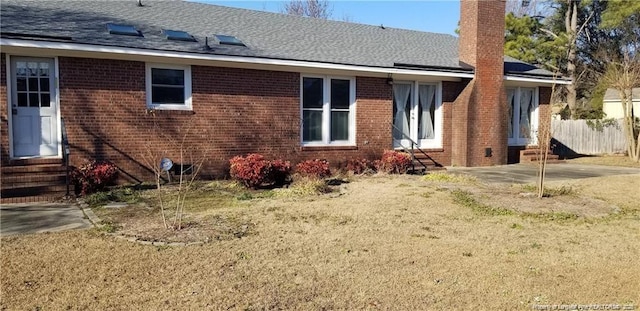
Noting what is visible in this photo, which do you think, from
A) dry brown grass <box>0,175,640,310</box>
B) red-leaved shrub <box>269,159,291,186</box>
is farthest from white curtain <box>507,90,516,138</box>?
dry brown grass <box>0,175,640,310</box>

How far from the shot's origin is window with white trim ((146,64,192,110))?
1134cm

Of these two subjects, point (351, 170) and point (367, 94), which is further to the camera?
point (367, 94)

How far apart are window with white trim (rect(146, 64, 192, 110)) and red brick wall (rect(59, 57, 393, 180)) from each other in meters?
0.16

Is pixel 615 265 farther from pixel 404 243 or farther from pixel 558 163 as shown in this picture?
pixel 558 163

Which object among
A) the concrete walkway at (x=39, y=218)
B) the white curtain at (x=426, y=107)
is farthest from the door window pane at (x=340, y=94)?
the concrete walkway at (x=39, y=218)

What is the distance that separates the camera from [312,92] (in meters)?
13.5

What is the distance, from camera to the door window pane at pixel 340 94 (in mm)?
13758

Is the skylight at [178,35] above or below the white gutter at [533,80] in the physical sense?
above

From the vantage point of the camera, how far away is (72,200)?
9102 mm

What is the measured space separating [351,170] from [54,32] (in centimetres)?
746

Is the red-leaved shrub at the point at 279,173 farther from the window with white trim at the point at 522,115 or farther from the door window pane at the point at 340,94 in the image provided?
the window with white trim at the point at 522,115

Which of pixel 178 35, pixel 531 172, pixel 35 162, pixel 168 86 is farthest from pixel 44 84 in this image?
pixel 531 172

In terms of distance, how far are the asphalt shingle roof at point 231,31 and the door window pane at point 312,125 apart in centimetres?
150

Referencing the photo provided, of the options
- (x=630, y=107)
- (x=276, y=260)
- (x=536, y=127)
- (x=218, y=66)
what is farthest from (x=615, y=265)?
(x=630, y=107)
